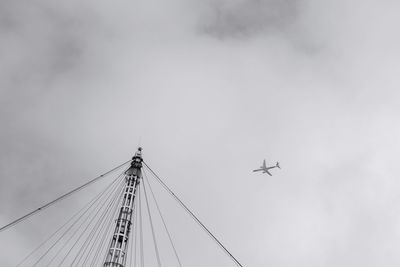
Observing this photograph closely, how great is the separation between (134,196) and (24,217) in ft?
41.6

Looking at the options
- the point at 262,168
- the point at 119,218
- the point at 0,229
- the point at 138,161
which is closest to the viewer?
the point at 0,229

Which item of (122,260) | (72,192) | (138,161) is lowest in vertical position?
(122,260)

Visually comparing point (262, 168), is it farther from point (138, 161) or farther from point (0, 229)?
point (0, 229)

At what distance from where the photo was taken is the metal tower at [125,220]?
2078 inches

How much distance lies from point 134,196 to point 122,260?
8.36 metres

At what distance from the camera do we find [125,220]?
183 ft

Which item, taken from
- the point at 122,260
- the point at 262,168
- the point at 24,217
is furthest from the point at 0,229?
the point at 262,168

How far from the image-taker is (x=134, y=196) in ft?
191

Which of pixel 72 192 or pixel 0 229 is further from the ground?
pixel 72 192

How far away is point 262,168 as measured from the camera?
12344 cm

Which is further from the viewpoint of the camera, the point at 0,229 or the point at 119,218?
the point at 119,218

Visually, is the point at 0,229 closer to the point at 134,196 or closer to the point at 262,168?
the point at 134,196

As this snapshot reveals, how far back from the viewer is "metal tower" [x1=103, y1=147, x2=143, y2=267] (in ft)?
173

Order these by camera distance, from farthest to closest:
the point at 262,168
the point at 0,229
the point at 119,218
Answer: the point at 262,168, the point at 119,218, the point at 0,229
